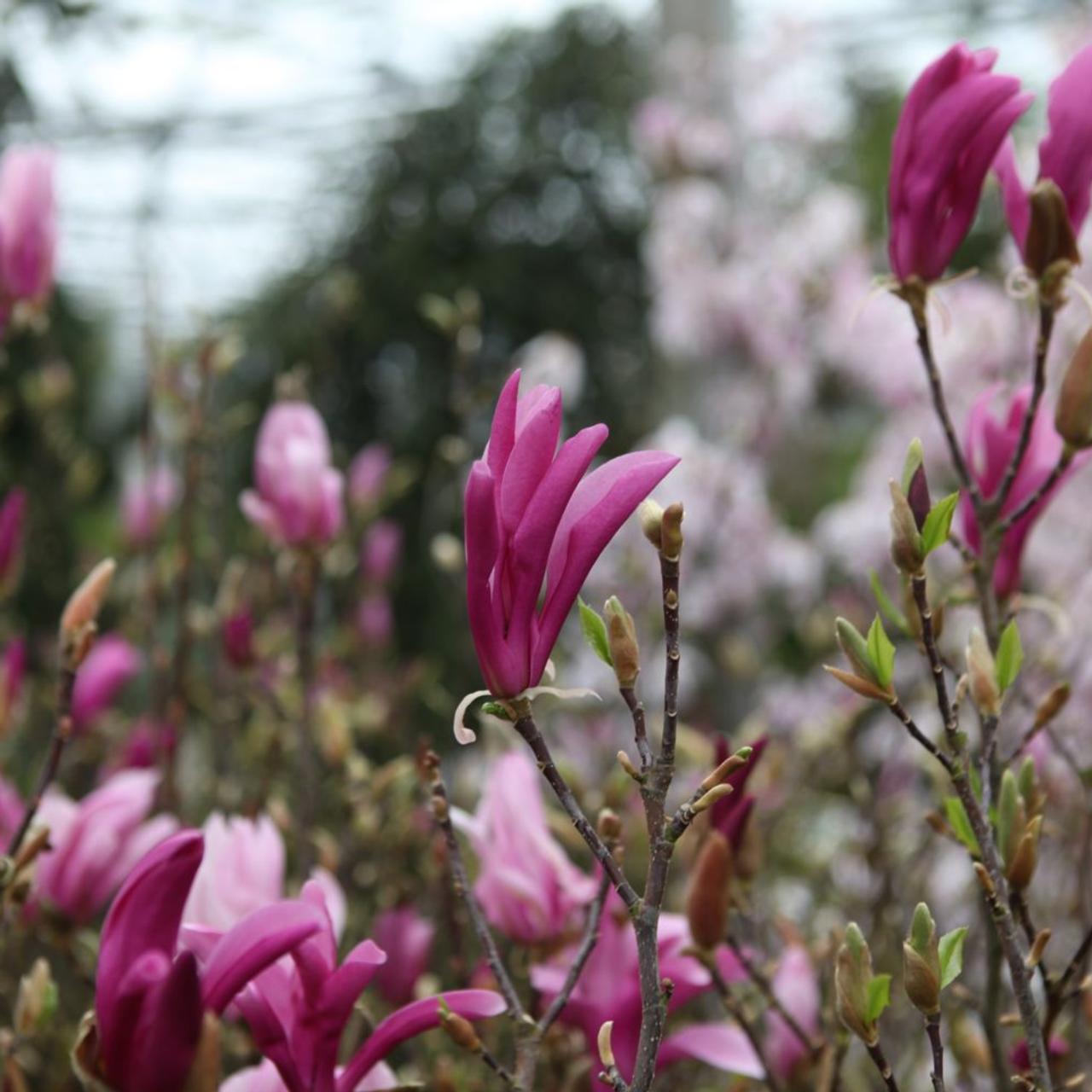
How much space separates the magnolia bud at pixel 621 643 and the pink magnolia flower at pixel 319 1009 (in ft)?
0.39

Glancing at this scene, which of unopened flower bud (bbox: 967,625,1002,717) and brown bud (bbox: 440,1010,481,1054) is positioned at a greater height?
unopened flower bud (bbox: 967,625,1002,717)

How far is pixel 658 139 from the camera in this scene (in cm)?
232

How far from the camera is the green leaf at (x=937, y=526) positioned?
471mm

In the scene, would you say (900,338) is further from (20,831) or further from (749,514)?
(20,831)

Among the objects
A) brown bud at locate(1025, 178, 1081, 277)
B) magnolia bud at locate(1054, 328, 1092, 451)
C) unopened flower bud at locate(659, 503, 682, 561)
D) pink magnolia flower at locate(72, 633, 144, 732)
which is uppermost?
brown bud at locate(1025, 178, 1081, 277)

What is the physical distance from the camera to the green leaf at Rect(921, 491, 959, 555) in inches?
18.5

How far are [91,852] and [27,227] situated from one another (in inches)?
17.6

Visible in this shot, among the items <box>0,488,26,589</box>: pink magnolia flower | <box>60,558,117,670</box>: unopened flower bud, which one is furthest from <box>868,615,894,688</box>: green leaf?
<box>0,488,26,589</box>: pink magnolia flower

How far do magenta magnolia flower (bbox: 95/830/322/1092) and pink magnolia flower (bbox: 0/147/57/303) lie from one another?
595 millimetres

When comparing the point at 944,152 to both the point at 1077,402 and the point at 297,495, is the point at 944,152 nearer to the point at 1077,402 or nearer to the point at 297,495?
the point at 1077,402

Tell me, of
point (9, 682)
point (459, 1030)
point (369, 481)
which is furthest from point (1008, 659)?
point (369, 481)

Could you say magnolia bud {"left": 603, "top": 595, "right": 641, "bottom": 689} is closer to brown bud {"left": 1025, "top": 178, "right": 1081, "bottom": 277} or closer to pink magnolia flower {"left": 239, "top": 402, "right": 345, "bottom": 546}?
brown bud {"left": 1025, "top": 178, "right": 1081, "bottom": 277}

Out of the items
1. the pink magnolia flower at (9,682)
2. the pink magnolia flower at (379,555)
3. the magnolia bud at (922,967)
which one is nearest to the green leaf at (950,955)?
the magnolia bud at (922,967)

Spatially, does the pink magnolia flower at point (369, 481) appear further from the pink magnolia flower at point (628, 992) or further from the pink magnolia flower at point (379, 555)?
the pink magnolia flower at point (628, 992)
